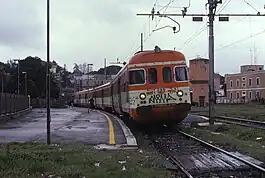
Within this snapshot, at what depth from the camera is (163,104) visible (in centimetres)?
1861

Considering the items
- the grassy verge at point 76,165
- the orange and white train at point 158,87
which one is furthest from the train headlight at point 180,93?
the grassy verge at point 76,165

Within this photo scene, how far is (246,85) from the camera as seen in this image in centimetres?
10988

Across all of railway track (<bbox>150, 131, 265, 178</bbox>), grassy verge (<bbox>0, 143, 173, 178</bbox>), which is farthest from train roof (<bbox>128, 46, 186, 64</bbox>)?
grassy verge (<bbox>0, 143, 173, 178</bbox>)

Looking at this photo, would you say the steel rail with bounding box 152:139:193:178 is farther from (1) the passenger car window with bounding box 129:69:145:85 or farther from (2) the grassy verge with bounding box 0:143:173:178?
(1) the passenger car window with bounding box 129:69:145:85

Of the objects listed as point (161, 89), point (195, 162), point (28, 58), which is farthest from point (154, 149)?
point (28, 58)

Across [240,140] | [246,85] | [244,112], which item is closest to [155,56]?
[240,140]

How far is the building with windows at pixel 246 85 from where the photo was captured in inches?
4104

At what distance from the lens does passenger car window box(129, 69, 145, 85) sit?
19078mm

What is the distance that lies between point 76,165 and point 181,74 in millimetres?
10137

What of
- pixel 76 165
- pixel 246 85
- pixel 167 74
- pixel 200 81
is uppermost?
pixel 200 81

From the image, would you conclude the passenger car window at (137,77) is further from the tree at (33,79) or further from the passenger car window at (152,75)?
the tree at (33,79)

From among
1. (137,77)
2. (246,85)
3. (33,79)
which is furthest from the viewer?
(246,85)

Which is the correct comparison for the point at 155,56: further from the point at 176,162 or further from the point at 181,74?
the point at 176,162

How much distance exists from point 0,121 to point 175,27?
11536 mm
